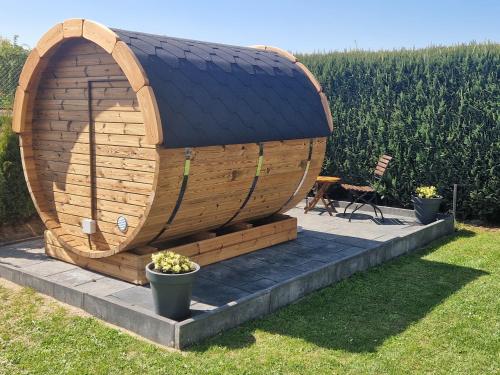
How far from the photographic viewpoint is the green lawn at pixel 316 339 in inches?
201

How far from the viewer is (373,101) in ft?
42.2

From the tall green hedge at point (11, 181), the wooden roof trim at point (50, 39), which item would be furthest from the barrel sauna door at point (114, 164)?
the tall green hedge at point (11, 181)

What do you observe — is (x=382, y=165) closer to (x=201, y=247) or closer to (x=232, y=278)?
(x=201, y=247)

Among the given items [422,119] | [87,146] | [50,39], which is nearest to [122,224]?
[87,146]

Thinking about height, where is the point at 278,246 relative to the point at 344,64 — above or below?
below

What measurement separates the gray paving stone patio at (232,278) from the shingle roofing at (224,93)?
1798 mm

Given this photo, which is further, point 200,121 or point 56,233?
point 56,233

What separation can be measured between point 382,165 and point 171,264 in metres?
7.43

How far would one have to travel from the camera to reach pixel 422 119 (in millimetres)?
12055

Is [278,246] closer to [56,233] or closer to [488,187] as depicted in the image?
[56,233]

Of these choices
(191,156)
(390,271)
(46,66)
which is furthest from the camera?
(390,271)

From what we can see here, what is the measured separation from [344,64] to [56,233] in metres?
8.45

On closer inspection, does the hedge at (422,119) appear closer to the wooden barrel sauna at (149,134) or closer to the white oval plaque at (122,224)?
→ the wooden barrel sauna at (149,134)

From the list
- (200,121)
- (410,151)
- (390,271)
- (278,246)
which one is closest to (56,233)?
(200,121)
